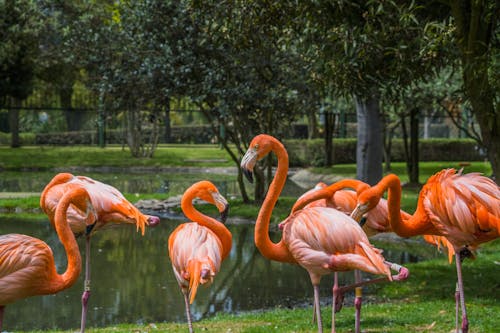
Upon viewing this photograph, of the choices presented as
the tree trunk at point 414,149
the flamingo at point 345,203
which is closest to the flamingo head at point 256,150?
the flamingo at point 345,203

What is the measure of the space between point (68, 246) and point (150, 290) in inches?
163

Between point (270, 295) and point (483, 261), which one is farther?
point (483, 261)

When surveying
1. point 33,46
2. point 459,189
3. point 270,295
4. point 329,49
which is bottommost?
point 270,295

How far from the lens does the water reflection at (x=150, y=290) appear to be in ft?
28.7

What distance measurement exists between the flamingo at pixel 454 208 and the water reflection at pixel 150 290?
308cm

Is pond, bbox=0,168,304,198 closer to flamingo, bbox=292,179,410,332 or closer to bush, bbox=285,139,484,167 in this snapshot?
bush, bbox=285,139,484,167

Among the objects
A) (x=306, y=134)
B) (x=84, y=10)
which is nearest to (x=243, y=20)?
(x=84, y=10)

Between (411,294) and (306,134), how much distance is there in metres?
34.5

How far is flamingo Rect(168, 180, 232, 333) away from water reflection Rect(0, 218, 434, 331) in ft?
7.03

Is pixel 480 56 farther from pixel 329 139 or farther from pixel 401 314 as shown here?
pixel 329 139

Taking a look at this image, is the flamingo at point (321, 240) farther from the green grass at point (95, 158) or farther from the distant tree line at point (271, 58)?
the green grass at point (95, 158)

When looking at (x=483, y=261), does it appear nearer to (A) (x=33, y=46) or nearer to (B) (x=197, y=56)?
(B) (x=197, y=56)

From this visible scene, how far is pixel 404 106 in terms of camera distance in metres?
22.0

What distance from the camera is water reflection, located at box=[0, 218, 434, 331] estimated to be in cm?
876
